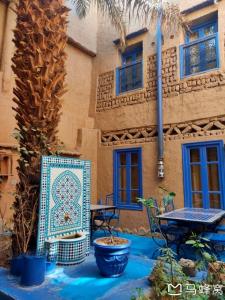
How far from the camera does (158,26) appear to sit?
7.52 metres

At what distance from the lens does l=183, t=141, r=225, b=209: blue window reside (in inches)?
241

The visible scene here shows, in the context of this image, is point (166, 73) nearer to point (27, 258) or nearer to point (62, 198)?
point (62, 198)

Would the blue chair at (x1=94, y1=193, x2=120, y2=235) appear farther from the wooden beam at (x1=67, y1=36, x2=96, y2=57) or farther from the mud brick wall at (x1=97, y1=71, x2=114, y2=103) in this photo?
the wooden beam at (x1=67, y1=36, x2=96, y2=57)

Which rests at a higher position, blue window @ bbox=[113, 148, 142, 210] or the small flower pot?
blue window @ bbox=[113, 148, 142, 210]

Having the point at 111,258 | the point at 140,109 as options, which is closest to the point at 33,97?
the point at 111,258

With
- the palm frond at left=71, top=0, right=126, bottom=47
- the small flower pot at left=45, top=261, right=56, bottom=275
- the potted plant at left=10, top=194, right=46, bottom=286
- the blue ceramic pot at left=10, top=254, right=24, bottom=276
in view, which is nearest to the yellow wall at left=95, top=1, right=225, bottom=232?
the palm frond at left=71, top=0, right=126, bottom=47

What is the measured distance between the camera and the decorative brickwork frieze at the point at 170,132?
20.6ft

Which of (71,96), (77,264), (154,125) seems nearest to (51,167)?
(77,264)

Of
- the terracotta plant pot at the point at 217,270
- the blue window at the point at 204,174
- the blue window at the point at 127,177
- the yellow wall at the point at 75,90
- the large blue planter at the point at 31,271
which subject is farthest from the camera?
the blue window at the point at 127,177

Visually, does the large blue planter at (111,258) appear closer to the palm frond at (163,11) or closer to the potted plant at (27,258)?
the potted plant at (27,258)

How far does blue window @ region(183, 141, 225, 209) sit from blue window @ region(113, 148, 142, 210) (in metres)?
1.43

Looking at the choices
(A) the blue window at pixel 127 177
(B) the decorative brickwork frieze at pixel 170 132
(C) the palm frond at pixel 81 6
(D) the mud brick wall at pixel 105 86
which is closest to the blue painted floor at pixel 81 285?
(A) the blue window at pixel 127 177

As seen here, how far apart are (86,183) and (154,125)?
11.4 feet

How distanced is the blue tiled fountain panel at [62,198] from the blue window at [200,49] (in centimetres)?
436
